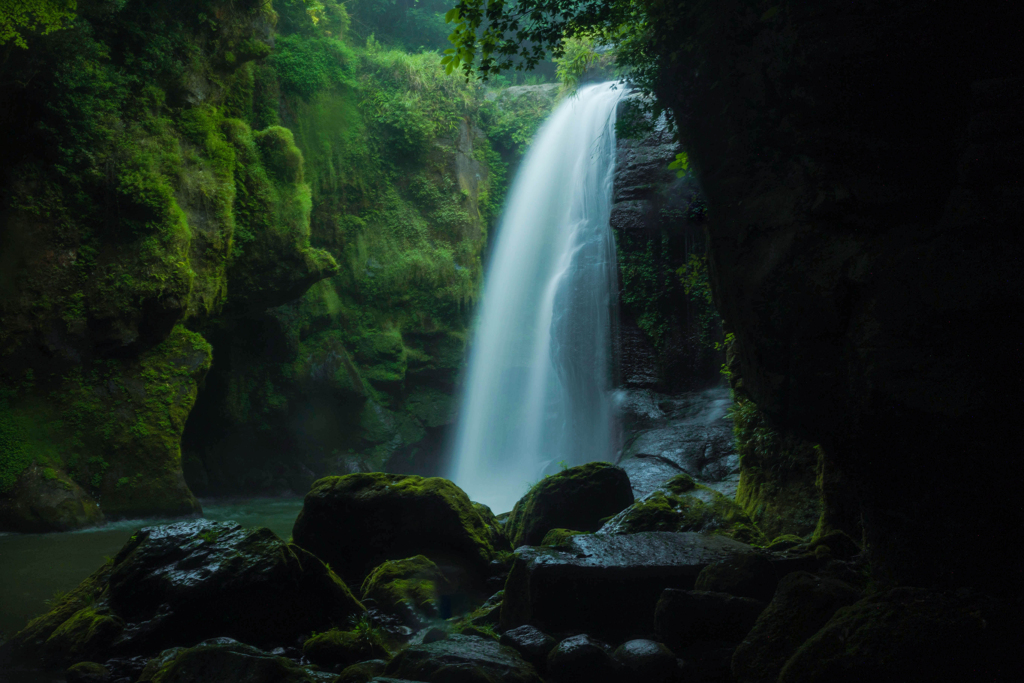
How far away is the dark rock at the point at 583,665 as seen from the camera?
3.48 meters

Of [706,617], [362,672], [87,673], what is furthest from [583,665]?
[87,673]

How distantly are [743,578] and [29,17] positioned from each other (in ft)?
37.8

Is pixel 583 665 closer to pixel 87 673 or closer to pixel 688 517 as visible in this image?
pixel 688 517

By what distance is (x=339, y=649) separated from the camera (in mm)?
4266

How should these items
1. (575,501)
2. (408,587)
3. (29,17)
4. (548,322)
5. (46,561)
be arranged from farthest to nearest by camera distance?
(548,322) < (29,17) < (46,561) < (575,501) < (408,587)

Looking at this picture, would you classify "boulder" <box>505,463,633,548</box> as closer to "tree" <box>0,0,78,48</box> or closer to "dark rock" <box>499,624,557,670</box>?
"dark rock" <box>499,624,557,670</box>

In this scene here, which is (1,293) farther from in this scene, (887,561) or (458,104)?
(458,104)

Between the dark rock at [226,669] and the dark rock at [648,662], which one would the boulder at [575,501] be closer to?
the dark rock at [648,662]

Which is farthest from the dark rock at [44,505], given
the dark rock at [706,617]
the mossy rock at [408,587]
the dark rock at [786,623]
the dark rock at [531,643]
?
the dark rock at [786,623]

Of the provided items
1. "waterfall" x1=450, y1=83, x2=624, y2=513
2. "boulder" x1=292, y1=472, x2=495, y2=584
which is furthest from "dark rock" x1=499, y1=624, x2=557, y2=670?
"waterfall" x1=450, y1=83, x2=624, y2=513

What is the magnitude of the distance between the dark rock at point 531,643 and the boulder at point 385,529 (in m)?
2.02

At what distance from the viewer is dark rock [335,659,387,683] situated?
364cm

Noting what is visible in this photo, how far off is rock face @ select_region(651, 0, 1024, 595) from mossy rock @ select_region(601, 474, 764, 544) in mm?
2089

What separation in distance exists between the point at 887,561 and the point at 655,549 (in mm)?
1653
